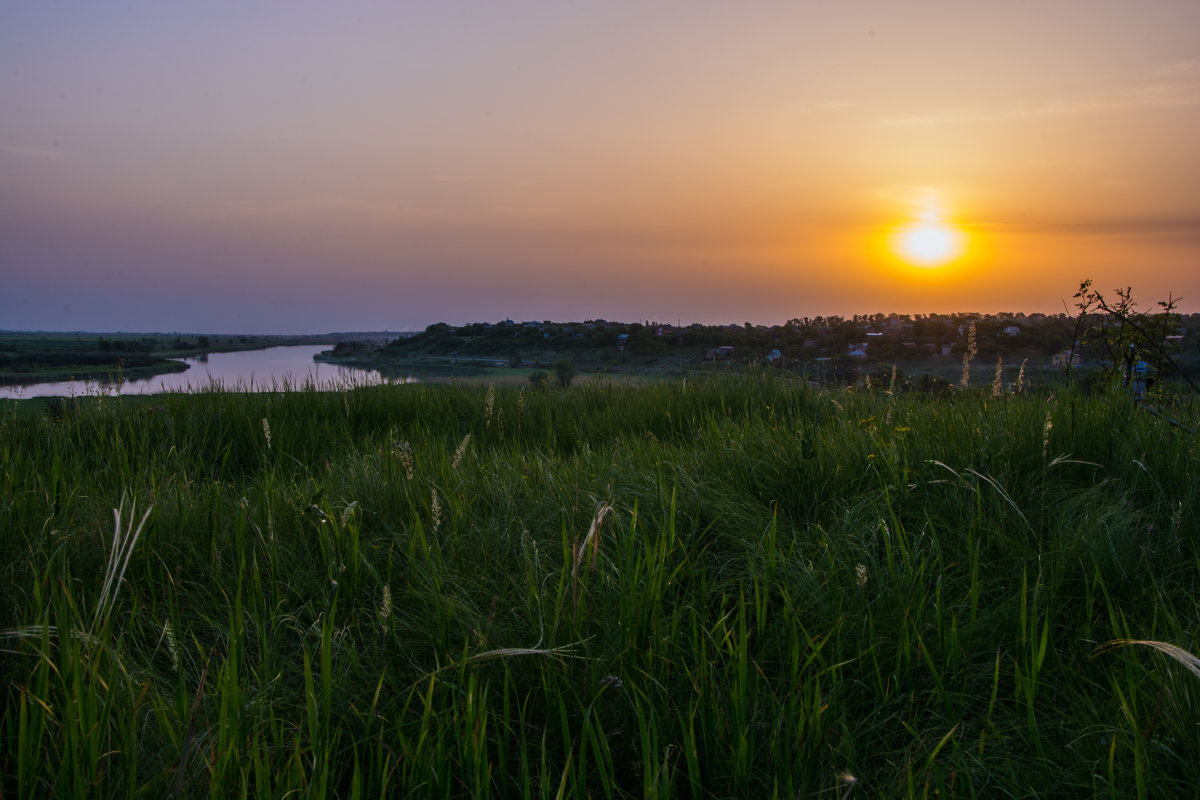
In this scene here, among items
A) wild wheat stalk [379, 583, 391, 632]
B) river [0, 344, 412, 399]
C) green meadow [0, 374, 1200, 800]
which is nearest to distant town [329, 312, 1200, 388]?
green meadow [0, 374, 1200, 800]

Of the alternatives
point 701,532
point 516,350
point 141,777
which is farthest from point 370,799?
point 516,350

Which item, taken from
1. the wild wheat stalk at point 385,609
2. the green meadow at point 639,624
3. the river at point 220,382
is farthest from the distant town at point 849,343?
the wild wheat stalk at point 385,609

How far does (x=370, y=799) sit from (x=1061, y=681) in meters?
1.88

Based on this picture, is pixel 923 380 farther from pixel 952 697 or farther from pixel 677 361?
pixel 952 697

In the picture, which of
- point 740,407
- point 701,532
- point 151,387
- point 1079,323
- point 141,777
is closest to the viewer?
point 141,777

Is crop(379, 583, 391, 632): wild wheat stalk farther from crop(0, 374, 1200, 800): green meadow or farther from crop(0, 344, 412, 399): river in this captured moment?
crop(0, 344, 412, 399): river

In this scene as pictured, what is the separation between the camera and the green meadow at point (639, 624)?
1490mm

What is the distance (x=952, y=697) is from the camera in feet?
5.94

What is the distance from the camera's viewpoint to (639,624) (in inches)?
75.1

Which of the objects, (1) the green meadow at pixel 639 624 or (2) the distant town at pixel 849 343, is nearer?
(1) the green meadow at pixel 639 624

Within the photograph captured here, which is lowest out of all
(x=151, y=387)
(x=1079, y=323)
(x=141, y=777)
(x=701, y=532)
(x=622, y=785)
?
(x=622, y=785)

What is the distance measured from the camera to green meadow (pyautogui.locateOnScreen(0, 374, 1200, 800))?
1.49 meters

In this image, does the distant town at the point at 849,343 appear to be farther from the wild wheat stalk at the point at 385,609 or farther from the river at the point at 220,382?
the wild wheat stalk at the point at 385,609

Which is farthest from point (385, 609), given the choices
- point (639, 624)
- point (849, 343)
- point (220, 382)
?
point (849, 343)
